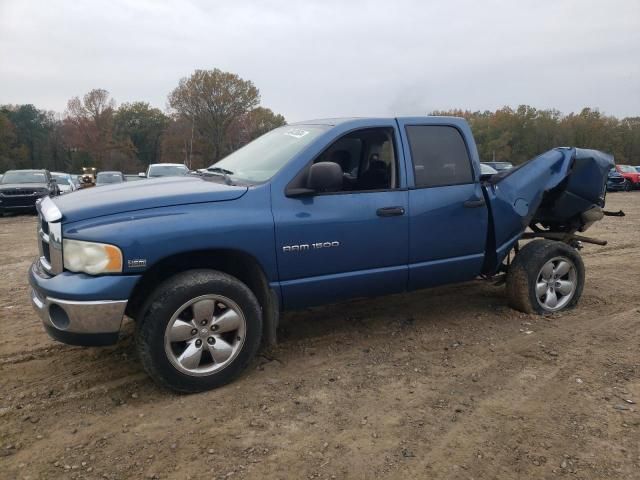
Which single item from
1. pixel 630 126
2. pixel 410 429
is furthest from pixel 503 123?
pixel 410 429

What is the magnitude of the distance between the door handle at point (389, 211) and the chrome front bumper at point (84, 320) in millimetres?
1996

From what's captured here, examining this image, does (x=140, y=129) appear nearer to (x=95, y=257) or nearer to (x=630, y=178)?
(x=630, y=178)

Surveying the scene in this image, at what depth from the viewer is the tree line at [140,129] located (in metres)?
52.2

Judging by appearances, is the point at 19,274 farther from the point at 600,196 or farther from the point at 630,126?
the point at 630,126

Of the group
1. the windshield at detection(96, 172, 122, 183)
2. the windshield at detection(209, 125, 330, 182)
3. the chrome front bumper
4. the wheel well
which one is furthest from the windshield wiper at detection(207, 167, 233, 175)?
the windshield at detection(96, 172, 122, 183)

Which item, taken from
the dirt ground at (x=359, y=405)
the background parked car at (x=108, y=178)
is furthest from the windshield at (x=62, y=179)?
the dirt ground at (x=359, y=405)

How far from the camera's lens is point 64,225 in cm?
328

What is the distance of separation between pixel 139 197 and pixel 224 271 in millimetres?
808

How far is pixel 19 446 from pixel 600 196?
558 centimetres

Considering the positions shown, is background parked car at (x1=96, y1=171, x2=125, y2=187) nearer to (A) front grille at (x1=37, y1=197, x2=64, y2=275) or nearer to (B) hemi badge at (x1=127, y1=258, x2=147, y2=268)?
(A) front grille at (x1=37, y1=197, x2=64, y2=275)

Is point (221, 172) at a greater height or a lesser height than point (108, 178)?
greater

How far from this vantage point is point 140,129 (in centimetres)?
6819

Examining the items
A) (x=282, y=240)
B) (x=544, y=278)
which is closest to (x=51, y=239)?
(x=282, y=240)

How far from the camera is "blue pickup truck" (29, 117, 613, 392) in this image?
328 centimetres
